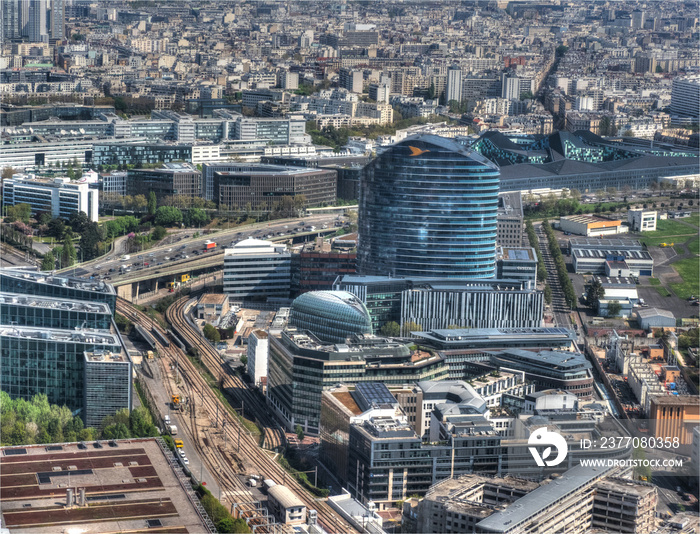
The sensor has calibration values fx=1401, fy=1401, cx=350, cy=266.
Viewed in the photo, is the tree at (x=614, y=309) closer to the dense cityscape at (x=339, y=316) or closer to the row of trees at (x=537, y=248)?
the dense cityscape at (x=339, y=316)

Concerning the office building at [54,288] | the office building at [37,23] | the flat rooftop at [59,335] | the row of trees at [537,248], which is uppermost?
the office building at [37,23]

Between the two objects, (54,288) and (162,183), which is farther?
(162,183)

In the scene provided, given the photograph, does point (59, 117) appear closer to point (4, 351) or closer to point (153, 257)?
→ point (153, 257)

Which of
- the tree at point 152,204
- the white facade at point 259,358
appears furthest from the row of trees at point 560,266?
the tree at point 152,204

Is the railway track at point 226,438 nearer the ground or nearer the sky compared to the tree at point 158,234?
nearer the ground

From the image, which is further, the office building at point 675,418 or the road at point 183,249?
the road at point 183,249

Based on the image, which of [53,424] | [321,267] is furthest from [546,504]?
[321,267]

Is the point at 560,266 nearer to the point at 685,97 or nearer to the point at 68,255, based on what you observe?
the point at 68,255

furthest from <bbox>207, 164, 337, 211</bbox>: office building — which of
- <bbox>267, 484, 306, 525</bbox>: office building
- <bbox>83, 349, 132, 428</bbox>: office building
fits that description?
<bbox>267, 484, 306, 525</bbox>: office building
